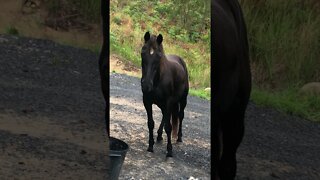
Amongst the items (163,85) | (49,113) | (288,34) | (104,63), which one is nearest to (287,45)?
(288,34)

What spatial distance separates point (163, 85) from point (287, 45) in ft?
1.76

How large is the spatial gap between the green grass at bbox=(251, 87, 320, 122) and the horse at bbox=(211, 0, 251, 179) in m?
0.06

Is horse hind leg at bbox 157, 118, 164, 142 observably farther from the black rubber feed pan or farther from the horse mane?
the horse mane

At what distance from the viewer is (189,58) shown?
1.91 m

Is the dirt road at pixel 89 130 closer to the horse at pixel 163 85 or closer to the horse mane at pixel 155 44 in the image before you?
the horse at pixel 163 85

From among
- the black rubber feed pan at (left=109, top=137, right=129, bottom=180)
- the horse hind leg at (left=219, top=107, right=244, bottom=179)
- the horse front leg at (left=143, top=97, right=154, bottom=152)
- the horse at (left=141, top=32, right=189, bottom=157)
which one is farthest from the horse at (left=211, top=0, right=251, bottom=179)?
the black rubber feed pan at (left=109, top=137, right=129, bottom=180)

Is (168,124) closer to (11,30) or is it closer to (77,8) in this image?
(77,8)

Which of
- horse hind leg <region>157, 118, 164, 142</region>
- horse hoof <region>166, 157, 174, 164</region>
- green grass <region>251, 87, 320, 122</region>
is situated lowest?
horse hoof <region>166, 157, 174, 164</region>

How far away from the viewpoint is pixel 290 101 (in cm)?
183

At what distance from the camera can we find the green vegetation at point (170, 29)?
186 centimetres

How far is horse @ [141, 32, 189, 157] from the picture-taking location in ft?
6.03

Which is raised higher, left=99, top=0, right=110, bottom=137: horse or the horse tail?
left=99, top=0, right=110, bottom=137: horse

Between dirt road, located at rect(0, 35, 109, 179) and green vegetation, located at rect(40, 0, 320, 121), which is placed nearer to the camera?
green vegetation, located at rect(40, 0, 320, 121)

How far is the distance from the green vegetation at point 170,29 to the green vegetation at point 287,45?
0.20m
